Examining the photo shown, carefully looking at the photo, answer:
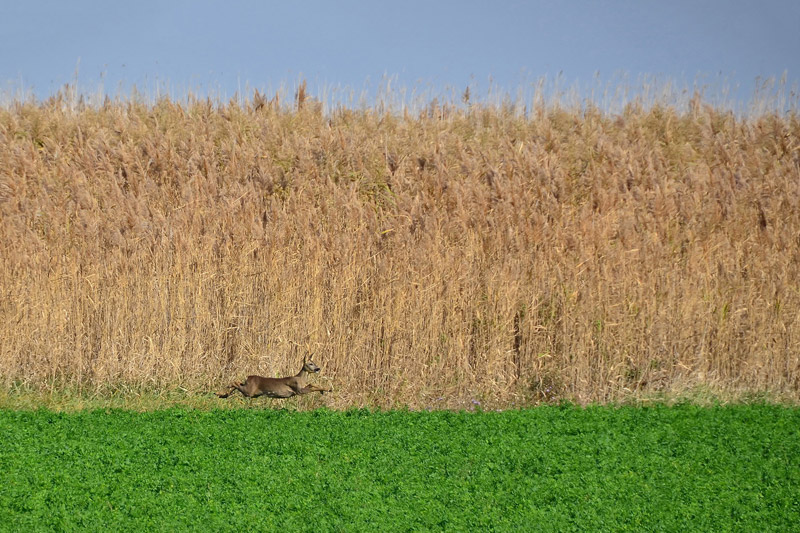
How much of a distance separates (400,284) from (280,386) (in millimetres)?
1679

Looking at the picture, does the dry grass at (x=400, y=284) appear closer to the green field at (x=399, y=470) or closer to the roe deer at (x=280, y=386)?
the roe deer at (x=280, y=386)

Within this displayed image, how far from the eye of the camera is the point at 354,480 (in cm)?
478

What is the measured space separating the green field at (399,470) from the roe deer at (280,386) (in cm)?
18

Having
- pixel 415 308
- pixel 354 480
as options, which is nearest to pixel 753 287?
pixel 415 308

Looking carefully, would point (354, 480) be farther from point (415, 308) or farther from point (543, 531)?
point (415, 308)

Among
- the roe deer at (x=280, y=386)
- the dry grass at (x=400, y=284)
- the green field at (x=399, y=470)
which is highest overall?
the dry grass at (x=400, y=284)

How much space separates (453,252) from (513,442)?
2.64m

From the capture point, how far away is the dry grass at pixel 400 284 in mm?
7469

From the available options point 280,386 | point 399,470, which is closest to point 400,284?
point 280,386

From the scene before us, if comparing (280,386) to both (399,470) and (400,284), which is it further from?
(399,470)

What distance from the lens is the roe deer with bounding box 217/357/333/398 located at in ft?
21.3

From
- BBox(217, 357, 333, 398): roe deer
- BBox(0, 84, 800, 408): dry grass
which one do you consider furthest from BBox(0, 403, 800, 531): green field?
BBox(0, 84, 800, 408): dry grass

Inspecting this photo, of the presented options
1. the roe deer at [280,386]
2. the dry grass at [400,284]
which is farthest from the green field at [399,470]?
the dry grass at [400,284]

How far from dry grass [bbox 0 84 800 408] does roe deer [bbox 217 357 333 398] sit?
830 mm
